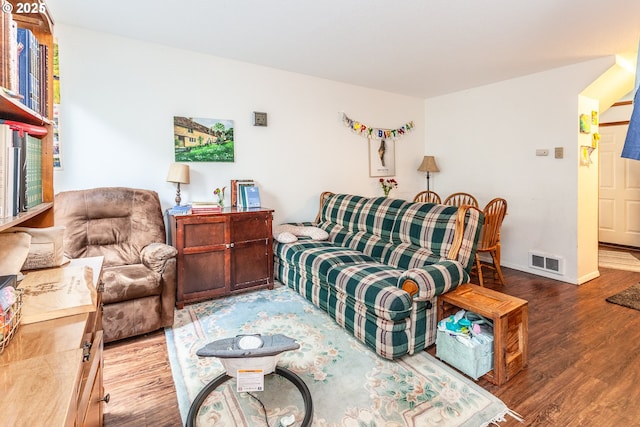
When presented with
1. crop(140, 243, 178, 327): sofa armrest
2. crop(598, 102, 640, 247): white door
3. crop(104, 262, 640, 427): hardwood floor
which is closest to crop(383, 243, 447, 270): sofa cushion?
Result: crop(104, 262, 640, 427): hardwood floor

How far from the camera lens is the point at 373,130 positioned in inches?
176

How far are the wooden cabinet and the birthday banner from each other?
1765 mm

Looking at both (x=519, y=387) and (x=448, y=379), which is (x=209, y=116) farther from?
(x=519, y=387)

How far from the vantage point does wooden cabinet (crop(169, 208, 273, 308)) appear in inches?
111

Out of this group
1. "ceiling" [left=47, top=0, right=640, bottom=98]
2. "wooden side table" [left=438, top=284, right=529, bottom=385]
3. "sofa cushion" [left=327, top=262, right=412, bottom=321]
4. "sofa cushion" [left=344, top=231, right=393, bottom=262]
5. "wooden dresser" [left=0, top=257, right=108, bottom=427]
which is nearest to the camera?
"wooden dresser" [left=0, top=257, right=108, bottom=427]

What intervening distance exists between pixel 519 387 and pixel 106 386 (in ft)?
7.45

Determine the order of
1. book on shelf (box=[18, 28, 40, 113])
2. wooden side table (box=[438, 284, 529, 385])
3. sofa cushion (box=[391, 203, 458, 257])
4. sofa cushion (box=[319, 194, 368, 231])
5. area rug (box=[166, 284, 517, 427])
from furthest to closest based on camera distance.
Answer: sofa cushion (box=[319, 194, 368, 231])
sofa cushion (box=[391, 203, 458, 257])
wooden side table (box=[438, 284, 529, 385])
area rug (box=[166, 284, 517, 427])
book on shelf (box=[18, 28, 40, 113])

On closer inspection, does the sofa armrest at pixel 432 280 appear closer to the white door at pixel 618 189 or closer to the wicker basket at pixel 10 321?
the wicker basket at pixel 10 321

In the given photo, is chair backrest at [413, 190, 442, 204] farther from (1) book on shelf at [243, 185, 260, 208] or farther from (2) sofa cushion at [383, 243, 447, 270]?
(1) book on shelf at [243, 185, 260, 208]

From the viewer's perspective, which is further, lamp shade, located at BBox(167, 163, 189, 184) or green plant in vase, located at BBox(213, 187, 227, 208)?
green plant in vase, located at BBox(213, 187, 227, 208)

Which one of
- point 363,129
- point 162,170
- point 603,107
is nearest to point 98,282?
point 162,170

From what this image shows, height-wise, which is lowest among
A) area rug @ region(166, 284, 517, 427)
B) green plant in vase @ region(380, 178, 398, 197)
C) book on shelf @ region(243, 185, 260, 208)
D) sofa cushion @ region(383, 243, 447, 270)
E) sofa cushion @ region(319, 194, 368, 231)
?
area rug @ region(166, 284, 517, 427)

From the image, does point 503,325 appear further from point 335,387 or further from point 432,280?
point 335,387

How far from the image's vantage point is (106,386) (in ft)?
6.00
